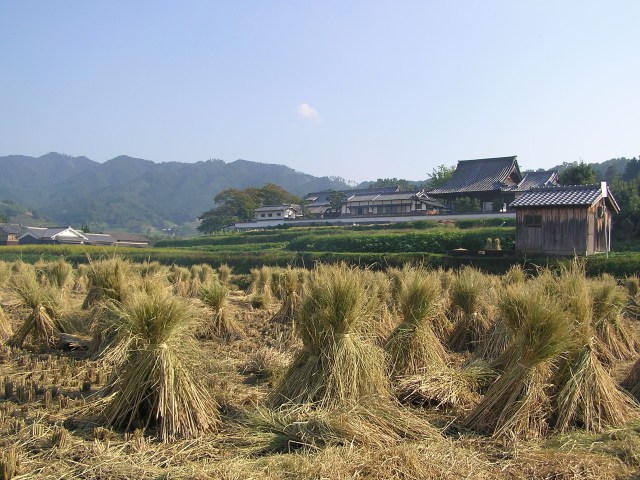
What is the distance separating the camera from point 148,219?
154625 millimetres

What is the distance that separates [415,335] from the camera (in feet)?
22.0

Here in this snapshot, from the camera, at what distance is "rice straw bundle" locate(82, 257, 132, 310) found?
923cm

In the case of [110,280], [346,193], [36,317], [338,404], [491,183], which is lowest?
[338,404]

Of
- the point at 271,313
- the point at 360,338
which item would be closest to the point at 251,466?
the point at 360,338

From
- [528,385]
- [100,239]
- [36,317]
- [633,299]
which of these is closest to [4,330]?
[36,317]

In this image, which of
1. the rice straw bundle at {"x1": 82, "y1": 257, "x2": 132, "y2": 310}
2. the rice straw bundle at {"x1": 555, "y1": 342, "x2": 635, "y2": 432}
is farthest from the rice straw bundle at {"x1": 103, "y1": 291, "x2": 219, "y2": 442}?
the rice straw bundle at {"x1": 82, "y1": 257, "x2": 132, "y2": 310}

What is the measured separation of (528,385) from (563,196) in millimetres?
18061

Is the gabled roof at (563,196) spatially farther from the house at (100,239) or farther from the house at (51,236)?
the house at (100,239)

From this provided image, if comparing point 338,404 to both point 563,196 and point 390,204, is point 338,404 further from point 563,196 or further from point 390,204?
point 390,204

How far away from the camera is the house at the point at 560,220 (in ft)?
67.3

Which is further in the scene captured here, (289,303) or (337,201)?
(337,201)

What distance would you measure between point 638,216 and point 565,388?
27.2m

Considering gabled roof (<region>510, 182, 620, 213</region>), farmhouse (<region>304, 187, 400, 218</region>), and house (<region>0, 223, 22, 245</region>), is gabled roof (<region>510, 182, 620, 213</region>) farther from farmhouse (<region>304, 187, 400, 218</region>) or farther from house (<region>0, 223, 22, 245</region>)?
house (<region>0, 223, 22, 245</region>)

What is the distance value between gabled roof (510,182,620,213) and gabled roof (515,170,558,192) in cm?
1579
